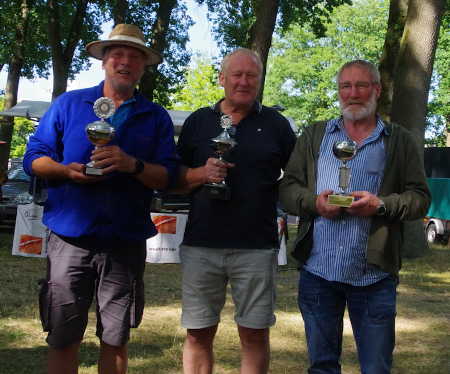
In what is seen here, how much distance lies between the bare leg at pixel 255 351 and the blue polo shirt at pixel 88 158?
835 mm

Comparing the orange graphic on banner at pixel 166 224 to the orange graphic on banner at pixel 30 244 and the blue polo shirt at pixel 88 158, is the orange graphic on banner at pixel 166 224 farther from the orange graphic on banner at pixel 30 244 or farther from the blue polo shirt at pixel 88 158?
the blue polo shirt at pixel 88 158

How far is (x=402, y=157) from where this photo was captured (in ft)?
10.9

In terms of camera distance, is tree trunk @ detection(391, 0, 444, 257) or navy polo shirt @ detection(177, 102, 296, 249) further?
tree trunk @ detection(391, 0, 444, 257)

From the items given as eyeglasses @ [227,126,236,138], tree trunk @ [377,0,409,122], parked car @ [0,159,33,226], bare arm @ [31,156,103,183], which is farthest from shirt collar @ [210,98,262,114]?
tree trunk @ [377,0,409,122]

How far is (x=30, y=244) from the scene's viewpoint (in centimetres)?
996

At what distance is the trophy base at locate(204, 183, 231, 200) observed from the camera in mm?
3619

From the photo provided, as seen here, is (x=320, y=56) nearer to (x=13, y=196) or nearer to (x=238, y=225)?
(x=13, y=196)

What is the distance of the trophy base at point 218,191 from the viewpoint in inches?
142

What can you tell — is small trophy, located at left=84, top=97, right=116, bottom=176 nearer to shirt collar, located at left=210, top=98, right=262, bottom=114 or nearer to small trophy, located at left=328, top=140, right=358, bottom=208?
shirt collar, located at left=210, top=98, right=262, bottom=114

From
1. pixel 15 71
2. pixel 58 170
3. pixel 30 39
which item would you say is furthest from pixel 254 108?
pixel 30 39

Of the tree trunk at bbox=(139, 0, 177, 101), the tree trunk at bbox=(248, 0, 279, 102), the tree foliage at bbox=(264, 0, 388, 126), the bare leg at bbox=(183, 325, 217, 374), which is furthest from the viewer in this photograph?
the tree foliage at bbox=(264, 0, 388, 126)

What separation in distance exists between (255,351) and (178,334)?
2204 mm

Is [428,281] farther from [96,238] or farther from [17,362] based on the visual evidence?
[96,238]

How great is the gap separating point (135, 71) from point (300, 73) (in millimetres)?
44854
